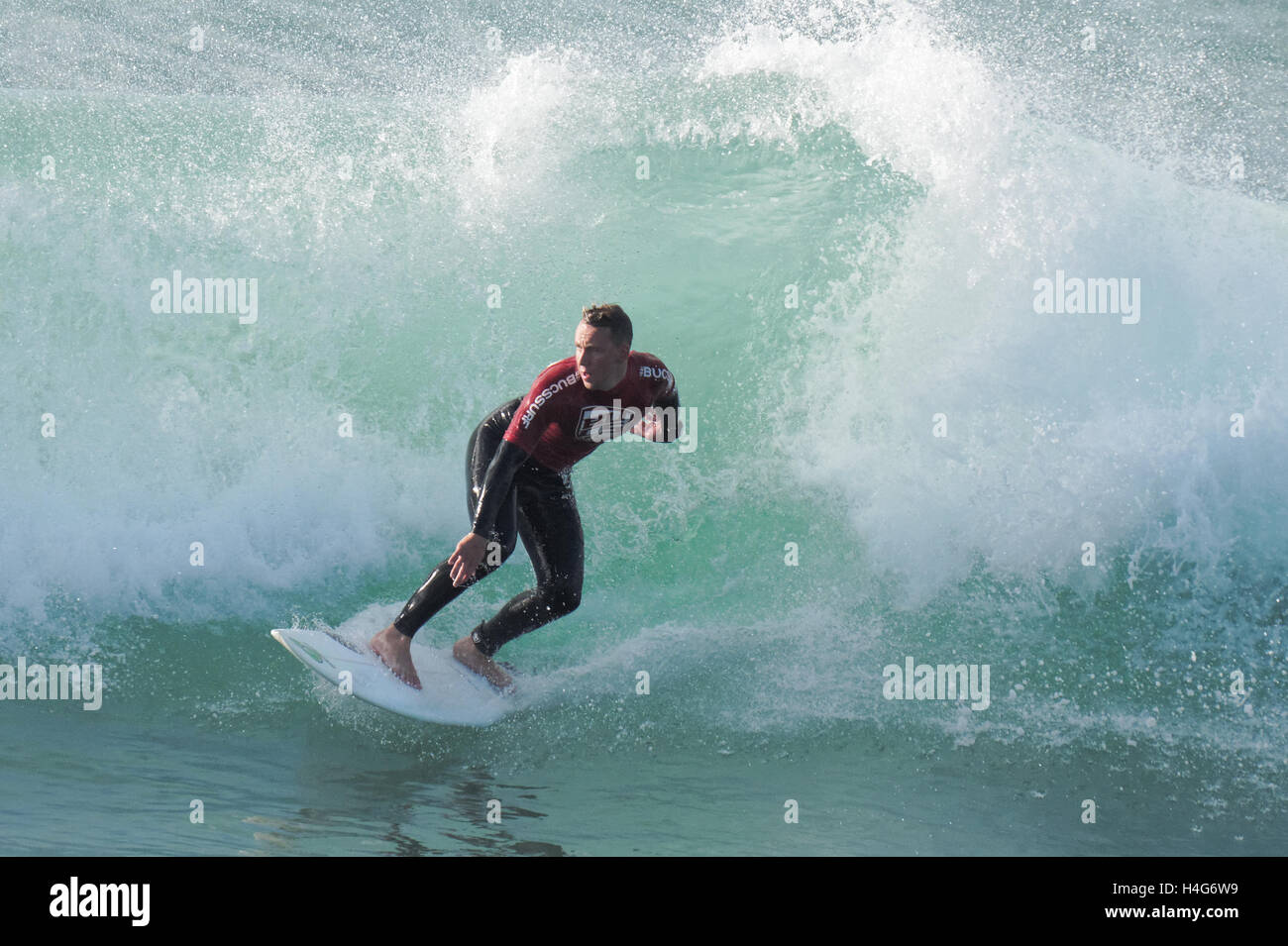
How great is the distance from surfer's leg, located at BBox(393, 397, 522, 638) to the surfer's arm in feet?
0.91

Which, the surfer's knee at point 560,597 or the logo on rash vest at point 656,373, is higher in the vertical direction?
the logo on rash vest at point 656,373

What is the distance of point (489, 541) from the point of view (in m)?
4.80

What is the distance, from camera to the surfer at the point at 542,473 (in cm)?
448

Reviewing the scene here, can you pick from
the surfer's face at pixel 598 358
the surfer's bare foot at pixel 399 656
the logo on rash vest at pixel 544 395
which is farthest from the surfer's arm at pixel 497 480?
the surfer's bare foot at pixel 399 656

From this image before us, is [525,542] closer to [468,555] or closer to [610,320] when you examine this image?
[468,555]

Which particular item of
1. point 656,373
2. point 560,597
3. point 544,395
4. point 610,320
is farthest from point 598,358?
point 560,597

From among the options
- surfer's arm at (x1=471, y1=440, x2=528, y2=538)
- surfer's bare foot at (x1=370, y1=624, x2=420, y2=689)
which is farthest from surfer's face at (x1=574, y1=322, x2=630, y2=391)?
surfer's bare foot at (x1=370, y1=624, x2=420, y2=689)

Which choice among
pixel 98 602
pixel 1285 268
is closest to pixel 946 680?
pixel 1285 268

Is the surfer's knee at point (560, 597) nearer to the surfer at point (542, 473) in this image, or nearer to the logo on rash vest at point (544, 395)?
the surfer at point (542, 473)

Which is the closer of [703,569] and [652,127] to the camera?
[703,569]

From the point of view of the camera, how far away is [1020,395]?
21.7ft

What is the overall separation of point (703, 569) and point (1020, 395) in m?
2.10

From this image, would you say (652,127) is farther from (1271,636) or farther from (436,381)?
(1271,636)

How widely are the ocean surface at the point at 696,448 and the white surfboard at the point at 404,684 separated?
0.12 meters
